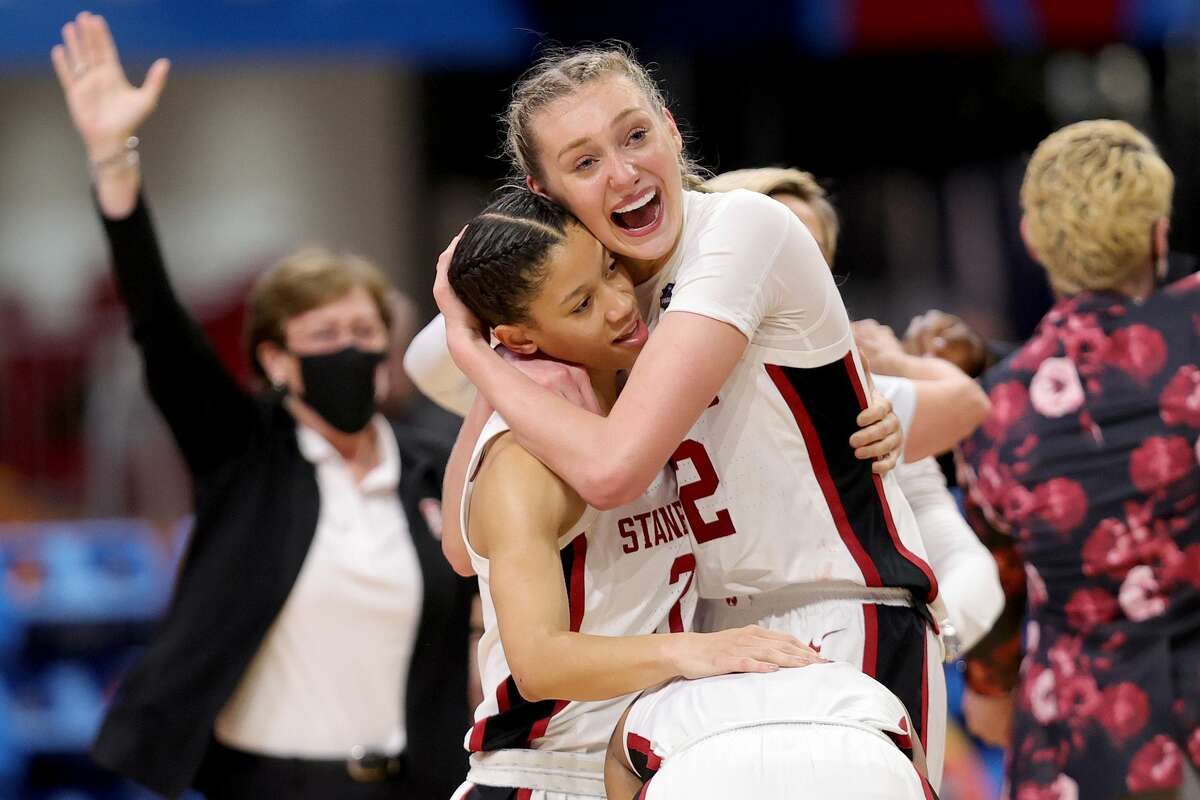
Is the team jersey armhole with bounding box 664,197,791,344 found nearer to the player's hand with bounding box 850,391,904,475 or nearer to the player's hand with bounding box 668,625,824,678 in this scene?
the player's hand with bounding box 850,391,904,475

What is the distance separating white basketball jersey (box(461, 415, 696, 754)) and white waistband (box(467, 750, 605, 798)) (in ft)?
0.05

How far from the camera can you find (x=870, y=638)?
2.44 meters

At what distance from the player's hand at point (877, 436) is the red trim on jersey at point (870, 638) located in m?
0.23

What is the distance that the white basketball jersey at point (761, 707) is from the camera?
2.03m

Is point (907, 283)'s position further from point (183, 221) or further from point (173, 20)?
point (183, 221)

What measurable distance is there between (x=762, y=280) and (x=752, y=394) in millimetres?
188

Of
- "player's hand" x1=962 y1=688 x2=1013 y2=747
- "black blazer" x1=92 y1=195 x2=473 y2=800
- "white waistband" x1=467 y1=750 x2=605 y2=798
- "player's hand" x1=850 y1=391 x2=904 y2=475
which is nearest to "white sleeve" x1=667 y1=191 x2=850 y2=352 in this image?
"player's hand" x1=850 y1=391 x2=904 y2=475

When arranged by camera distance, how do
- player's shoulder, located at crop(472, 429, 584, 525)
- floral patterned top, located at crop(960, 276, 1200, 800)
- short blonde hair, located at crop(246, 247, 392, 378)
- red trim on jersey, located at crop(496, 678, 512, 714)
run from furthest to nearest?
short blonde hair, located at crop(246, 247, 392, 378) → floral patterned top, located at crop(960, 276, 1200, 800) → red trim on jersey, located at crop(496, 678, 512, 714) → player's shoulder, located at crop(472, 429, 584, 525)

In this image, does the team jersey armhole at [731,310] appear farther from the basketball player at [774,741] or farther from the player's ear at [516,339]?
the basketball player at [774,741]

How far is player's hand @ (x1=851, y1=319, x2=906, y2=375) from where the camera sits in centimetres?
335

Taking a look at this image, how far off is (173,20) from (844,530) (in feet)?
23.8

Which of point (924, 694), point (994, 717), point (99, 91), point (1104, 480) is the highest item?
point (99, 91)

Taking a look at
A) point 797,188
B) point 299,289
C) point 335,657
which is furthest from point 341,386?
point 797,188

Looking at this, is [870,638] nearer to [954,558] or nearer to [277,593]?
[954,558]
